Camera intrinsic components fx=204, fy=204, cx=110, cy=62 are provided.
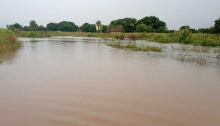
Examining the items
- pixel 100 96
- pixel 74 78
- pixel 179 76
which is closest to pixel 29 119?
pixel 100 96

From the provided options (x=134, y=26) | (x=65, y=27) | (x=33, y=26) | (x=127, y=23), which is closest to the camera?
(x=134, y=26)

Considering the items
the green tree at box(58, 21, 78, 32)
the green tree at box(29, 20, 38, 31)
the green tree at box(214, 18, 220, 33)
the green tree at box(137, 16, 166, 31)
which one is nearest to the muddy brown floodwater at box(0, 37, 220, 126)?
the green tree at box(214, 18, 220, 33)

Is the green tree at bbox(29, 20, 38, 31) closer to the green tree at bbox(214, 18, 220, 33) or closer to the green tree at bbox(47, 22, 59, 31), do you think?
the green tree at bbox(47, 22, 59, 31)

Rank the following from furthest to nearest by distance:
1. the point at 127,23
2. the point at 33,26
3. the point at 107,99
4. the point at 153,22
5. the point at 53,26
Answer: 1. the point at 53,26
2. the point at 33,26
3. the point at 127,23
4. the point at 153,22
5. the point at 107,99

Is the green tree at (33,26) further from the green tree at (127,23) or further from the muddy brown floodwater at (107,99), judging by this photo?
the muddy brown floodwater at (107,99)

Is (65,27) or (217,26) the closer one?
(217,26)

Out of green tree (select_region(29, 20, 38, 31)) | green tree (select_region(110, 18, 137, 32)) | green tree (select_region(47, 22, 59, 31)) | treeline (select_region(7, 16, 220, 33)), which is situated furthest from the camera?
green tree (select_region(47, 22, 59, 31))

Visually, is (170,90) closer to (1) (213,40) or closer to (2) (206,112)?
(2) (206,112)

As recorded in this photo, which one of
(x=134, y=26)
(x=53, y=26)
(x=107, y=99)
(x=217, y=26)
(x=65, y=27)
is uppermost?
(x=53, y=26)

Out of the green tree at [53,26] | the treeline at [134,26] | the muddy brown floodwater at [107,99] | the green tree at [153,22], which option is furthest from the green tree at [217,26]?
the green tree at [53,26]

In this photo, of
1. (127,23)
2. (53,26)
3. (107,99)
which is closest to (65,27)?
(53,26)

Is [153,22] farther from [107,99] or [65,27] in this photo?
[107,99]

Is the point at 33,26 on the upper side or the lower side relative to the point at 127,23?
upper

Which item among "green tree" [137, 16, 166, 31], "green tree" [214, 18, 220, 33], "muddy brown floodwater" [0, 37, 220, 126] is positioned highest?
"green tree" [137, 16, 166, 31]
